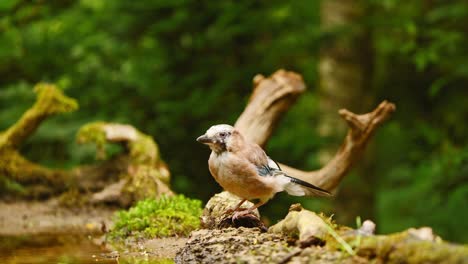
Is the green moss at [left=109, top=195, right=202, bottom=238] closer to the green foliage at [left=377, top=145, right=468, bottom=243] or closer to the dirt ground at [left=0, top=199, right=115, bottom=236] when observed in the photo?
the dirt ground at [left=0, top=199, right=115, bottom=236]

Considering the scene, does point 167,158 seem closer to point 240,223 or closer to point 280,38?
point 280,38

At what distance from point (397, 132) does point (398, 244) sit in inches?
346

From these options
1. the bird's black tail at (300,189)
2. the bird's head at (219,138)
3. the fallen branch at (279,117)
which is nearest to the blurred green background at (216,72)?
the fallen branch at (279,117)

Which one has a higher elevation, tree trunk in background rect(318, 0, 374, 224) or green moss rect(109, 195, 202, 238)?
tree trunk in background rect(318, 0, 374, 224)

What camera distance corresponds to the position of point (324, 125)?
10.2 m

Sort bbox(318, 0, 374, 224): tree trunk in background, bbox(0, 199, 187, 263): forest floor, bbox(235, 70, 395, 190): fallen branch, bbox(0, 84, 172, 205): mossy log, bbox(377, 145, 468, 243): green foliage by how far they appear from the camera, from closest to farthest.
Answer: bbox(0, 199, 187, 263): forest floor
bbox(235, 70, 395, 190): fallen branch
bbox(0, 84, 172, 205): mossy log
bbox(377, 145, 468, 243): green foliage
bbox(318, 0, 374, 224): tree trunk in background

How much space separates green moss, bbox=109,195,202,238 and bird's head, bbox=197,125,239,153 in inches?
45.2

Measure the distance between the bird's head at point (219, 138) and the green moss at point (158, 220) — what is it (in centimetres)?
115

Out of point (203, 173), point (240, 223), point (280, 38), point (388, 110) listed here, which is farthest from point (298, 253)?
point (280, 38)

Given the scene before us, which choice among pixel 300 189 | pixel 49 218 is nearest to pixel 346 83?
pixel 49 218

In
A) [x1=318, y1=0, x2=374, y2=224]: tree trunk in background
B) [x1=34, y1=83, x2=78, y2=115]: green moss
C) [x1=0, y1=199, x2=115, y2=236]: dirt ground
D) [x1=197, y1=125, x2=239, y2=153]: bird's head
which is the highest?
[x1=318, y1=0, x2=374, y2=224]: tree trunk in background

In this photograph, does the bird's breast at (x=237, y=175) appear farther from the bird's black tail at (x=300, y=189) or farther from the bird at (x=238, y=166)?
the bird's black tail at (x=300, y=189)

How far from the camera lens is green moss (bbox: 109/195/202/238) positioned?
5250 mm

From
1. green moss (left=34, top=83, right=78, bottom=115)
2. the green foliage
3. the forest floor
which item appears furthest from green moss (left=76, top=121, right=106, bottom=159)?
the green foliage
